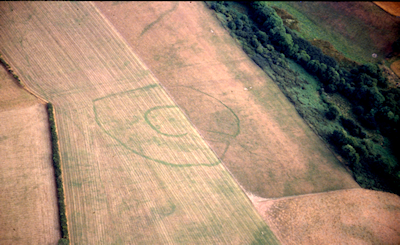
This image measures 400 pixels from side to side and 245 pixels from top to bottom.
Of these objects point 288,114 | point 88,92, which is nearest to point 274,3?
point 288,114

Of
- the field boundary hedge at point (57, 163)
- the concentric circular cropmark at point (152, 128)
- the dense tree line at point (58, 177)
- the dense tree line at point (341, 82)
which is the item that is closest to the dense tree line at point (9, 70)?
the field boundary hedge at point (57, 163)

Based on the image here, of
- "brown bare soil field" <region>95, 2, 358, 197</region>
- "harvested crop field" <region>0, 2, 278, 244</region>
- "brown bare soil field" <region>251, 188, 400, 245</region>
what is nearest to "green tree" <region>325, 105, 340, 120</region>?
"brown bare soil field" <region>95, 2, 358, 197</region>

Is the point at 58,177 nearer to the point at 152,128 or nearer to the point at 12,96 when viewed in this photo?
the point at 152,128

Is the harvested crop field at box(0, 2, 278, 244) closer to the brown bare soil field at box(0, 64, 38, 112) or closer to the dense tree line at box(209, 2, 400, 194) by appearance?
the brown bare soil field at box(0, 64, 38, 112)

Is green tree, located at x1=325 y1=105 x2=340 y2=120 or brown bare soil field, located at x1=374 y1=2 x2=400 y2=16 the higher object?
brown bare soil field, located at x1=374 y1=2 x2=400 y2=16

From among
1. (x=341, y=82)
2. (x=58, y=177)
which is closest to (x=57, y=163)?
(x=58, y=177)

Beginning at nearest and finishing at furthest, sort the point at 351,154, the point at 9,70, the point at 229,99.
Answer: the point at 351,154 → the point at 9,70 → the point at 229,99

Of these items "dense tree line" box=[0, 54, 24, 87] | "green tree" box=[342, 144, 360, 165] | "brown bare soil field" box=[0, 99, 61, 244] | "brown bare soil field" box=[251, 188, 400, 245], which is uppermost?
"green tree" box=[342, 144, 360, 165]
